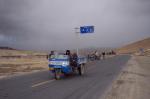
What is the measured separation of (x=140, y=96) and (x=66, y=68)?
8371 millimetres

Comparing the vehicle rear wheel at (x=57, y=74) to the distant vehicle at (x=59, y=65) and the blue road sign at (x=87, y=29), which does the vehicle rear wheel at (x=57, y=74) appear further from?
the blue road sign at (x=87, y=29)

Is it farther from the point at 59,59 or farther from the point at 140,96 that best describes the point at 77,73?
the point at 140,96

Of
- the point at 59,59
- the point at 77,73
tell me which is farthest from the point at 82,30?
the point at 59,59

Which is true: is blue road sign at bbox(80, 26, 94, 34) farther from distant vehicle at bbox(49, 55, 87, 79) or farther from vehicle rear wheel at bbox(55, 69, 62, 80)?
vehicle rear wheel at bbox(55, 69, 62, 80)

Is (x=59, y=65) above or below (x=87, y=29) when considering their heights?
below

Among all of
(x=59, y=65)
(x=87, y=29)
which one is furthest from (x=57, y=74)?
(x=87, y=29)

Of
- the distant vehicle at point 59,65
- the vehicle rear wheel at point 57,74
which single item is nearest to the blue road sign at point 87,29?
the distant vehicle at point 59,65

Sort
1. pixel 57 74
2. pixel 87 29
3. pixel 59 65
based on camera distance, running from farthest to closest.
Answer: pixel 87 29 → pixel 59 65 → pixel 57 74

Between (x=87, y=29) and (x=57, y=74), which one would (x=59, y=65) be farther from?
(x=87, y=29)

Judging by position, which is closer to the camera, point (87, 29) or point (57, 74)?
point (57, 74)

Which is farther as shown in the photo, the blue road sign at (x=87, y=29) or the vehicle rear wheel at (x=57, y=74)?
the blue road sign at (x=87, y=29)

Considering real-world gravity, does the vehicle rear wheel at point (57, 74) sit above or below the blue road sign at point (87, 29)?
below

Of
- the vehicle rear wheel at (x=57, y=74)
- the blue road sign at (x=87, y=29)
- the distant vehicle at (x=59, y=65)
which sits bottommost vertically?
the vehicle rear wheel at (x=57, y=74)

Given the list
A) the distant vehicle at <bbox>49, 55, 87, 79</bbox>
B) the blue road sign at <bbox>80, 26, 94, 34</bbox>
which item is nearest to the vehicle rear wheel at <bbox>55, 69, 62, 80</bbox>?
the distant vehicle at <bbox>49, 55, 87, 79</bbox>
